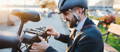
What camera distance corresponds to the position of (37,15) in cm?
247

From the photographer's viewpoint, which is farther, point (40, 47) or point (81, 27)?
point (81, 27)

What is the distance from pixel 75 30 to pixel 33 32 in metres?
0.85

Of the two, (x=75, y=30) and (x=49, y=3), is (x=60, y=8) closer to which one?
(x=75, y=30)

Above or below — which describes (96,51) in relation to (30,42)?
below

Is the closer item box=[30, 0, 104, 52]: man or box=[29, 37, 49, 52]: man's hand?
box=[29, 37, 49, 52]: man's hand

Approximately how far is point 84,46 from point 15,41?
3.65ft

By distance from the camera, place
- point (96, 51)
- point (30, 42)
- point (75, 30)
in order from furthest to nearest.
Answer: point (75, 30)
point (96, 51)
point (30, 42)

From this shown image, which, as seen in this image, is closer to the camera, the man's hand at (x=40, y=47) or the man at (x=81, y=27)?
the man's hand at (x=40, y=47)

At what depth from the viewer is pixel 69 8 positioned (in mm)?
2594

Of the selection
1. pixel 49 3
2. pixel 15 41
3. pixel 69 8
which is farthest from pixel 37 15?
pixel 49 3

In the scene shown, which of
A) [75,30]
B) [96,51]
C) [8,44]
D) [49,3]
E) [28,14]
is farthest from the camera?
[49,3]

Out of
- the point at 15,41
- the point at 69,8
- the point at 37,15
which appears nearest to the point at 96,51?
the point at 69,8

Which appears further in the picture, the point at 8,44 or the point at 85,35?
the point at 85,35

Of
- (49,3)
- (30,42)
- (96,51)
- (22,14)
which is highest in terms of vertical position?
(22,14)
